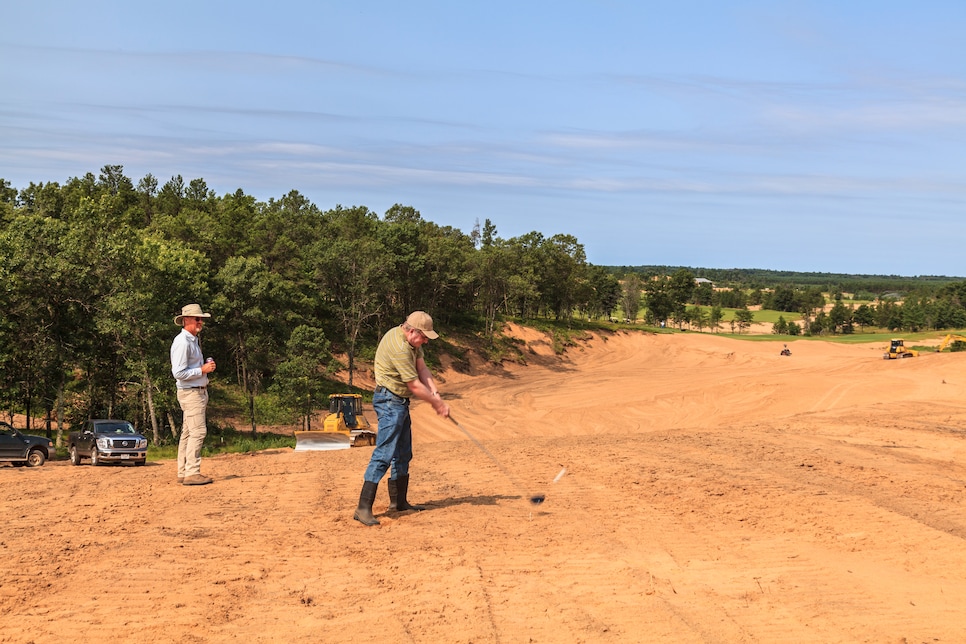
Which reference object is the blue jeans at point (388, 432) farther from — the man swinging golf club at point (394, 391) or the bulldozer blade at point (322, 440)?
→ the bulldozer blade at point (322, 440)

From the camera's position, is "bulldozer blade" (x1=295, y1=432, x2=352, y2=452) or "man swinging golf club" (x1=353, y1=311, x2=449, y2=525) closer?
"man swinging golf club" (x1=353, y1=311, x2=449, y2=525)

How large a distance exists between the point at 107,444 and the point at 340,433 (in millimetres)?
6338

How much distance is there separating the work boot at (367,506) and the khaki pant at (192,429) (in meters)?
3.23

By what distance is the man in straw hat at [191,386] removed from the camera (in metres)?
11.4

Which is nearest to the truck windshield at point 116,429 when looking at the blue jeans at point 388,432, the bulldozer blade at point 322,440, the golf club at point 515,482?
the bulldozer blade at point 322,440

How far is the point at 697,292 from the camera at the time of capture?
514ft

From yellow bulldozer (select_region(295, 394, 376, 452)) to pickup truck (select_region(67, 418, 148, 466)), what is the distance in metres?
3.87

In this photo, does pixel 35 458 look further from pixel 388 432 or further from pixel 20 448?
pixel 388 432

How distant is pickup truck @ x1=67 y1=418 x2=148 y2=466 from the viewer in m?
19.7

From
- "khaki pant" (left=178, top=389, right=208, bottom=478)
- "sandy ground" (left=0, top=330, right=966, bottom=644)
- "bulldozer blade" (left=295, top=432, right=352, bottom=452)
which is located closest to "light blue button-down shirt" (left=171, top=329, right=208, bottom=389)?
"khaki pant" (left=178, top=389, right=208, bottom=478)

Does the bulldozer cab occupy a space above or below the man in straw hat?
below

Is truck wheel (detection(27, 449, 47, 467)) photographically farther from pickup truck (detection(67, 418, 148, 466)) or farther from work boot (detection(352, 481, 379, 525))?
work boot (detection(352, 481, 379, 525))

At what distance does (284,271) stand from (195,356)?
42474mm

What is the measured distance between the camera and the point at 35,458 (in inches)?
782
